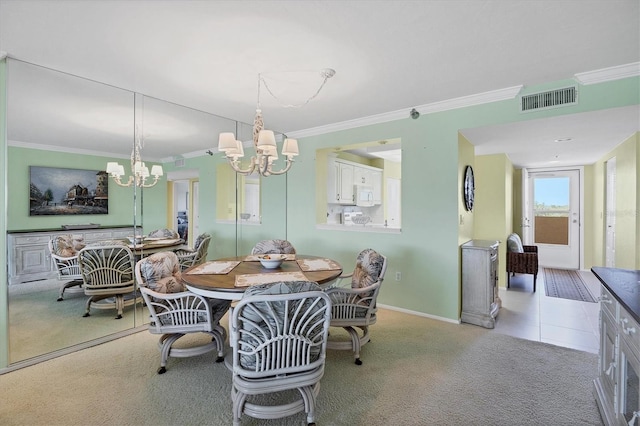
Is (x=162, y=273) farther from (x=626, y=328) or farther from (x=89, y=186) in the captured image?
(x=626, y=328)

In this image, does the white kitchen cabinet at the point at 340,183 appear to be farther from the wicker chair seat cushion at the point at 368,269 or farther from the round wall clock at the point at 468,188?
the wicker chair seat cushion at the point at 368,269

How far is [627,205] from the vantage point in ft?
12.6

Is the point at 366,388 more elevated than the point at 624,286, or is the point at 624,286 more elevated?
the point at 624,286

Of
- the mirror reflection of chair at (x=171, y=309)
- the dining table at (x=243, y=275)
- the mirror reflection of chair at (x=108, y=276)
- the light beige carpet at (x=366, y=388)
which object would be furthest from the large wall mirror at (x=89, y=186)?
the dining table at (x=243, y=275)

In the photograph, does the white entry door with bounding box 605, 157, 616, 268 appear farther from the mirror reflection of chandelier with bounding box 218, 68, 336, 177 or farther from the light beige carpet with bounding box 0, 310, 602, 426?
the mirror reflection of chandelier with bounding box 218, 68, 336, 177

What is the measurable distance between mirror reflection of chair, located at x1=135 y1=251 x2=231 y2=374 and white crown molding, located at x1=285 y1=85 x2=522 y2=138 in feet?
9.70

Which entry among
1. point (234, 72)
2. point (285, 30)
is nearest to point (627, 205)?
point (285, 30)

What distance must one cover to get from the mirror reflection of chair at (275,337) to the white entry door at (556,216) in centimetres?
708

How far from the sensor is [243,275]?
2.53 m

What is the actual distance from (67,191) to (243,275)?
2.08 metres

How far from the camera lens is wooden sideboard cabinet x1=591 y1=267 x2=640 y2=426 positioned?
1.45m

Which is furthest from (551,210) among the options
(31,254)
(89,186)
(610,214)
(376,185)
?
(31,254)

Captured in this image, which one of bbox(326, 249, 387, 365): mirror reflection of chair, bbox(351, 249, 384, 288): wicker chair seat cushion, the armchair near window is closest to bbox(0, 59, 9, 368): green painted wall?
bbox(326, 249, 387, 365): mirror reflection of chair

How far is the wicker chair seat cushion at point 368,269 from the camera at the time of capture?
267 centimetres
